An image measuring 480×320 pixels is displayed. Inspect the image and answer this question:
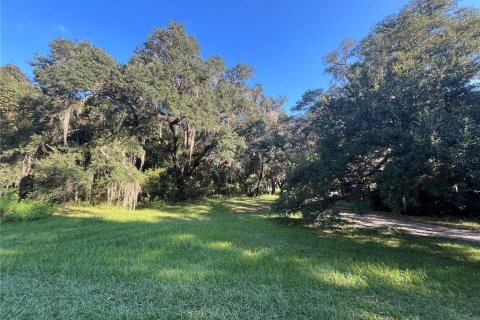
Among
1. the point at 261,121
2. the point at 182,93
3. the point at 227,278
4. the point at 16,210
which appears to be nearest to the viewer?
the point at 227,278

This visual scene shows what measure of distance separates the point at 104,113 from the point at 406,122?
11551 millimetres

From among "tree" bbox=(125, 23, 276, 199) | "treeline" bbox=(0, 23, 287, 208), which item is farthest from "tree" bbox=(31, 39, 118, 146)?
"tree" bbox=(125, 23, 276, 199)

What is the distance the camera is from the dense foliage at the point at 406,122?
4.00 metres

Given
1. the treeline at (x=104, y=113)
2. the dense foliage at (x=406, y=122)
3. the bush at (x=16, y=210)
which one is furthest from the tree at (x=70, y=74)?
the dense foliage at (x=406, y=122)

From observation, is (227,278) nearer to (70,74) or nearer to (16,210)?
(16,210)

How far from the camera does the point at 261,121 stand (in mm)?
17438

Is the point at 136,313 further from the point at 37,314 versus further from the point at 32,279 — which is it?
the point at 32,279

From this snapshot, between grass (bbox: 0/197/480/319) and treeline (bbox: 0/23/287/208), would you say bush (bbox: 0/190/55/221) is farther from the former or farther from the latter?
grass (bbox: 0/197/480/319)

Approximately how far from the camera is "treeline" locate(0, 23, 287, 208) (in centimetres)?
1070

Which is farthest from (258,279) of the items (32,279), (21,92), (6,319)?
(21,92)

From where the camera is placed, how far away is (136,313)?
2455 mm

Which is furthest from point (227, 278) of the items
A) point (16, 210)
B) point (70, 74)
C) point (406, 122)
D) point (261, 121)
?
point (261, 121)

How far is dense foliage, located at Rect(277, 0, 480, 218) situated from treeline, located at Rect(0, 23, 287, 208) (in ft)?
22.0

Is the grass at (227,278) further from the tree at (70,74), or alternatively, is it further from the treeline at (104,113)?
the tree at (70,74)
